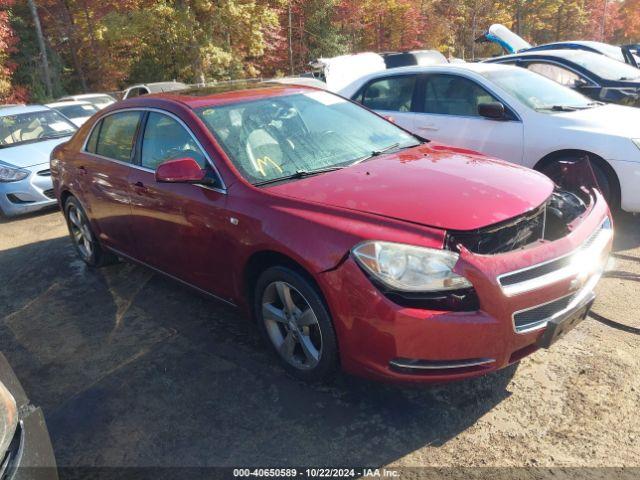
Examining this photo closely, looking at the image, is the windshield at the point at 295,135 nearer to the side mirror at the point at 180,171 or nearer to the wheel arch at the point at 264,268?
the side mirror at the point at 180,171

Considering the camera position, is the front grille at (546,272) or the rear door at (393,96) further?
the rear door at (393,96)

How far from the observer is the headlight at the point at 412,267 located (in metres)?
2.43

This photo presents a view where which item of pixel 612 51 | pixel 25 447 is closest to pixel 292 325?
pixel 25 447

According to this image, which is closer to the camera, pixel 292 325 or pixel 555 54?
pixel 292 325

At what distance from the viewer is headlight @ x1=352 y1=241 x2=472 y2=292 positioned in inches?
95.8

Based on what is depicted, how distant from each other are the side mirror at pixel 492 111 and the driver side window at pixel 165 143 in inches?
129

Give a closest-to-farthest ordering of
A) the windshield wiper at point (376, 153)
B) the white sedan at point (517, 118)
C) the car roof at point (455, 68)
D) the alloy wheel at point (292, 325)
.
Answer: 1. the alloy wheel at point (292, 325)
2. the windshield wiper at point (376, 153)
3. the white sedan at point (517, 118)
4. the car roof at point (455, 68)

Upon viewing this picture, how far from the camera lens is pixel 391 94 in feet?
21.3

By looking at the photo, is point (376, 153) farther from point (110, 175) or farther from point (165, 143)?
point (110, 175)

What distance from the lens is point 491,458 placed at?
2443 mm

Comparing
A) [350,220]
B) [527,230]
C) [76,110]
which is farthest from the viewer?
[76,110]

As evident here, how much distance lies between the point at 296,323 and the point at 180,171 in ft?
3.79

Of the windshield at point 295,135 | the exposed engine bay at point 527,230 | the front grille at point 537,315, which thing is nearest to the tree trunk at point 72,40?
the windshield at point 295,135

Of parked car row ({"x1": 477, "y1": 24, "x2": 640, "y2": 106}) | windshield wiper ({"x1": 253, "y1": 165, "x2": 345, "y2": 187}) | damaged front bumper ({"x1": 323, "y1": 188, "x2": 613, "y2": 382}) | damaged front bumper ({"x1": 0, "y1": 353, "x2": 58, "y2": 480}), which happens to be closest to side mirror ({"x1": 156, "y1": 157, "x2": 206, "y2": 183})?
windshield wiper ({"x1": 253, "y1": 165, "x2": 345, "y2": 187})
